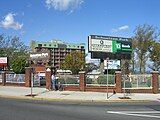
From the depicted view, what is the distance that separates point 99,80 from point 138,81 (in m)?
3.75

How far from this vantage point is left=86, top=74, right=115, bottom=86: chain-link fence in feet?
107

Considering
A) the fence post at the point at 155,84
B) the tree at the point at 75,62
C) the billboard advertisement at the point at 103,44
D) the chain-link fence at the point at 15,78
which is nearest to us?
the fence post at the point at 155,84

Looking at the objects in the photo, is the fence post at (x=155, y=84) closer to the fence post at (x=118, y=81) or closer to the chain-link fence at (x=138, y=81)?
the chain-link fence at (x=138, y=81)

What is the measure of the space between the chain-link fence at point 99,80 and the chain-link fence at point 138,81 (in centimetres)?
123

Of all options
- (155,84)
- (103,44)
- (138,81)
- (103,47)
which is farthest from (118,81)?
(103,44)

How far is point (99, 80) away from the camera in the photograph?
33156 millimetres

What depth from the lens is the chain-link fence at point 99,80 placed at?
3250 cm

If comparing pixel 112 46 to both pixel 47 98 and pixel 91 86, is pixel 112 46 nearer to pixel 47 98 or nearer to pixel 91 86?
pixel 91 86

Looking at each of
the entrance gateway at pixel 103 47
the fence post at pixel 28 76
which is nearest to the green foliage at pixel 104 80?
the fence post at pixel 28 76

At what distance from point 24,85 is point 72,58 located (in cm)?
6646

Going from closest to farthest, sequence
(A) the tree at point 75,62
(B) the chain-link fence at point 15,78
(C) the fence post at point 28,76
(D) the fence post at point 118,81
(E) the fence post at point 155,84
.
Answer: (E) the fence post at point 155,84 → (D) the fence post at point 118,81 → (C) the fence post at point 28,76 → (B) the chain-link fence at point 15,78 → (A) the tree at point 75,62

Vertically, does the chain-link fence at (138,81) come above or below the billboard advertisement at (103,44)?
below

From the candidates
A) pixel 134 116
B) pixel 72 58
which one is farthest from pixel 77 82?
pixel 72 58

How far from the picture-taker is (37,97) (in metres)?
28.2
